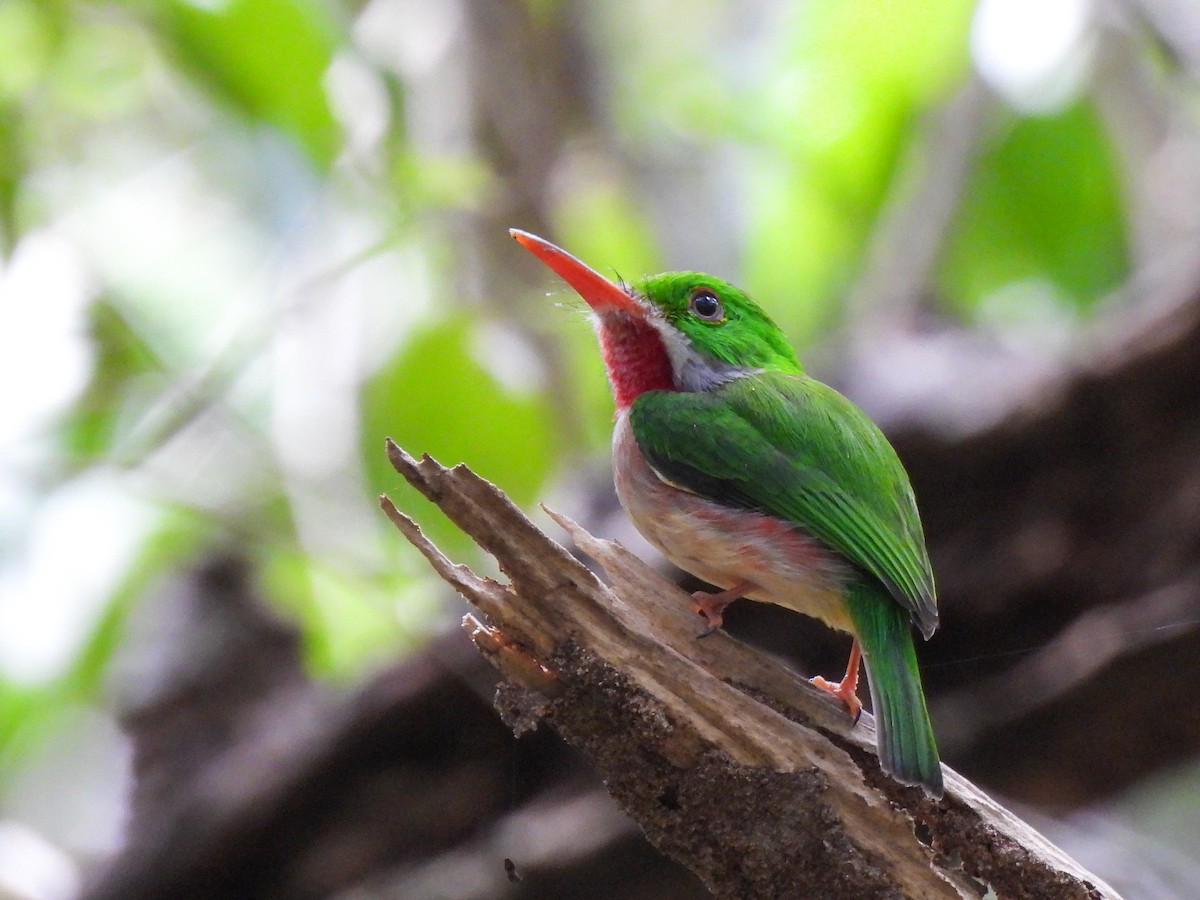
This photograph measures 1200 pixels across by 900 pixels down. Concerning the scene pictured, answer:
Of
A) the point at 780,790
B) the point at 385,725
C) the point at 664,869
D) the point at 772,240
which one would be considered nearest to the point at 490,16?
the point at 772,240

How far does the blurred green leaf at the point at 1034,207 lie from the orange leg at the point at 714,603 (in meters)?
2.85

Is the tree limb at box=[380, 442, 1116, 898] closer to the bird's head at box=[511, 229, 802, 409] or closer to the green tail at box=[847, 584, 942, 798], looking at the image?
the green tail at box=[847, 584, 942, 798]

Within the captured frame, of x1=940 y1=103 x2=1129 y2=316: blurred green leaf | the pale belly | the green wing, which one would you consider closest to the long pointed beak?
the green wing

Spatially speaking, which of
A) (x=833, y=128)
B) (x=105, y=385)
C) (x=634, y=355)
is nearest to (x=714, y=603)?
(x=634, y=355)

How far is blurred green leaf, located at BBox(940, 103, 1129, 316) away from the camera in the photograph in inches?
191

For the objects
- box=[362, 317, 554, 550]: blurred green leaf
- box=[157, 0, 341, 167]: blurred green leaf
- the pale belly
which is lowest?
the pale belly

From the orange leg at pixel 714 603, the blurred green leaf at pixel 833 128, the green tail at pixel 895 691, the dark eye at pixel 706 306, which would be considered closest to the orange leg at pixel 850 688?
the green tail at pixel 895 691

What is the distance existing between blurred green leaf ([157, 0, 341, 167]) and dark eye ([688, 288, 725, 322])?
1145mm

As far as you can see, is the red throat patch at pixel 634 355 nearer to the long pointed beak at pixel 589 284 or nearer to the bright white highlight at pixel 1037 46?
the long pointed beak at pixel 589 284

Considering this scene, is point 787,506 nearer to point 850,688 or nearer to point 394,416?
point 850,688

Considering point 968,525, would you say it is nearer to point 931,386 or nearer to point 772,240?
point 931,386

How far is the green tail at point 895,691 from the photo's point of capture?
1874 millimetres

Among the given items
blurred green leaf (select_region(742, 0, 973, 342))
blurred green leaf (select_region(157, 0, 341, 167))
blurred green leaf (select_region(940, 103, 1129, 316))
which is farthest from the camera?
blurred green leaf (select_region(940, 103, 1129, 316))

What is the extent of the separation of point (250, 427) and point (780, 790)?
87.5 inches
